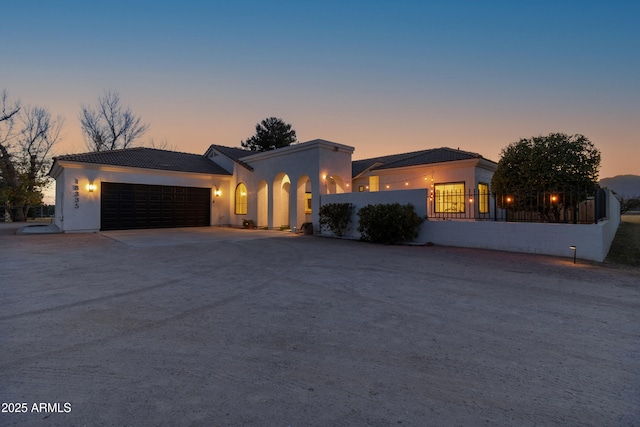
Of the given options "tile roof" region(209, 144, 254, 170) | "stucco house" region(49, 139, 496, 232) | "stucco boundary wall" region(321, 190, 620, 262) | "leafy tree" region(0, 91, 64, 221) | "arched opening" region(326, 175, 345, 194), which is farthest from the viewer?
"leafy tree" region(0, 91, 64, 221)

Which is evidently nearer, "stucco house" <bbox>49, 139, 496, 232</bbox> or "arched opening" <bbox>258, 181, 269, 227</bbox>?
"stucco house" <bbox>49, 139, 496, 232</bbox>

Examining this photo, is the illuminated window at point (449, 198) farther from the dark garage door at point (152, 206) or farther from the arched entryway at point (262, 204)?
the dark garage door at point (152, 206)

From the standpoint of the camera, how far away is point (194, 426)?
1.84 meters

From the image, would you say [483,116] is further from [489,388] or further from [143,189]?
[143,189]

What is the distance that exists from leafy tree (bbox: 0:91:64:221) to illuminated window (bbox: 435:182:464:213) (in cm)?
3520

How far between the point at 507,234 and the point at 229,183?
16800 mm

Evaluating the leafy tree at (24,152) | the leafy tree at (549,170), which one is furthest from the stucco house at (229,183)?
the leafy tree at (24,152)

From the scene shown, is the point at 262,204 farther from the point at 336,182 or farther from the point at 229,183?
the point at 336,182

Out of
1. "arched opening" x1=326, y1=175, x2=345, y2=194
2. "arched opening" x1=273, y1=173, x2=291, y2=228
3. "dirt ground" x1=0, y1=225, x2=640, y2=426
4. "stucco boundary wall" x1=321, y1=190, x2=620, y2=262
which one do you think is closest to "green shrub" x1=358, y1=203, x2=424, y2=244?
"stucco boundary wall" x1=321, y1=190, x2=620, y2=262

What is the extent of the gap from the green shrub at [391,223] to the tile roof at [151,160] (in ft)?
40.1

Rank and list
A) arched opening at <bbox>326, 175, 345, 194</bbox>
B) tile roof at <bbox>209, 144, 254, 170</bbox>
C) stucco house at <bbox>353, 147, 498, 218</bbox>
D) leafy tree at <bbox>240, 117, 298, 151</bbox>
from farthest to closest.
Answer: leafy tree at <bbox>240, 117, 298, 151</bbox>
tile roof at <bbox>209, 144, 254, 170</bbox>
arched opening at <bbox>326, 175, 345, 194</bbox>
stucco house at <bbox>353, 147, 498, 218</bbox>

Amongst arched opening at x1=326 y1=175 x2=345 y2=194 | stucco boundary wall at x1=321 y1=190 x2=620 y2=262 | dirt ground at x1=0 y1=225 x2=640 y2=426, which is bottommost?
dirt ground at x1=0 y1=225 x2=640 y2=426

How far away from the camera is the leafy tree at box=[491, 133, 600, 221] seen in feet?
33.5

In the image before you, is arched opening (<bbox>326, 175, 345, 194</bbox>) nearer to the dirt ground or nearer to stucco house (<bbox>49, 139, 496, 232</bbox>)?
stucco house (<bbox>49, 139, 496, 232</bbox>)
